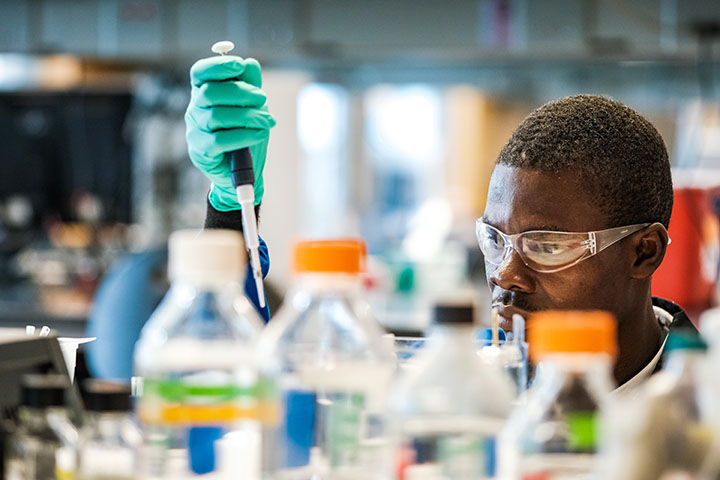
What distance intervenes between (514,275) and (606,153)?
0.81ft

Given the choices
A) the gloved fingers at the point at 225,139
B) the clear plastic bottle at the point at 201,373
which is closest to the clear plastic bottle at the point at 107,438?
the clear plastic bottle at the point at 201,373

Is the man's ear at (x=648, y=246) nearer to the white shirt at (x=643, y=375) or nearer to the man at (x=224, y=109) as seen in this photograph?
the white shirt at (x=643, y=375)

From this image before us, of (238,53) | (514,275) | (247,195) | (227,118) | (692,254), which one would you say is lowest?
(692,254)

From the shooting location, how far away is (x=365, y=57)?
4.84 meters

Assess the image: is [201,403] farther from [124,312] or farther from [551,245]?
[124,312]

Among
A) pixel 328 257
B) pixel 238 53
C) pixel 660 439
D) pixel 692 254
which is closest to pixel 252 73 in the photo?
pixel 328 257

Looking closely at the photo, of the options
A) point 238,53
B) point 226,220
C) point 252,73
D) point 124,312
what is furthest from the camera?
point 238,53

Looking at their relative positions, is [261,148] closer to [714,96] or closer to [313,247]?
[313,247]

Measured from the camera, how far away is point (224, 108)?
4.20 ft

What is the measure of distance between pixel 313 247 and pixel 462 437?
21 centimetres

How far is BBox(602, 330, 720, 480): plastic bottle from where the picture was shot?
0.71 meters

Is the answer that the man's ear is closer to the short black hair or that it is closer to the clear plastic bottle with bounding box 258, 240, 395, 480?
the short black hair

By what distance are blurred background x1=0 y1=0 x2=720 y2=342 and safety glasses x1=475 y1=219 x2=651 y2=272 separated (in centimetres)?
270

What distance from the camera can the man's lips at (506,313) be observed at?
143cm
